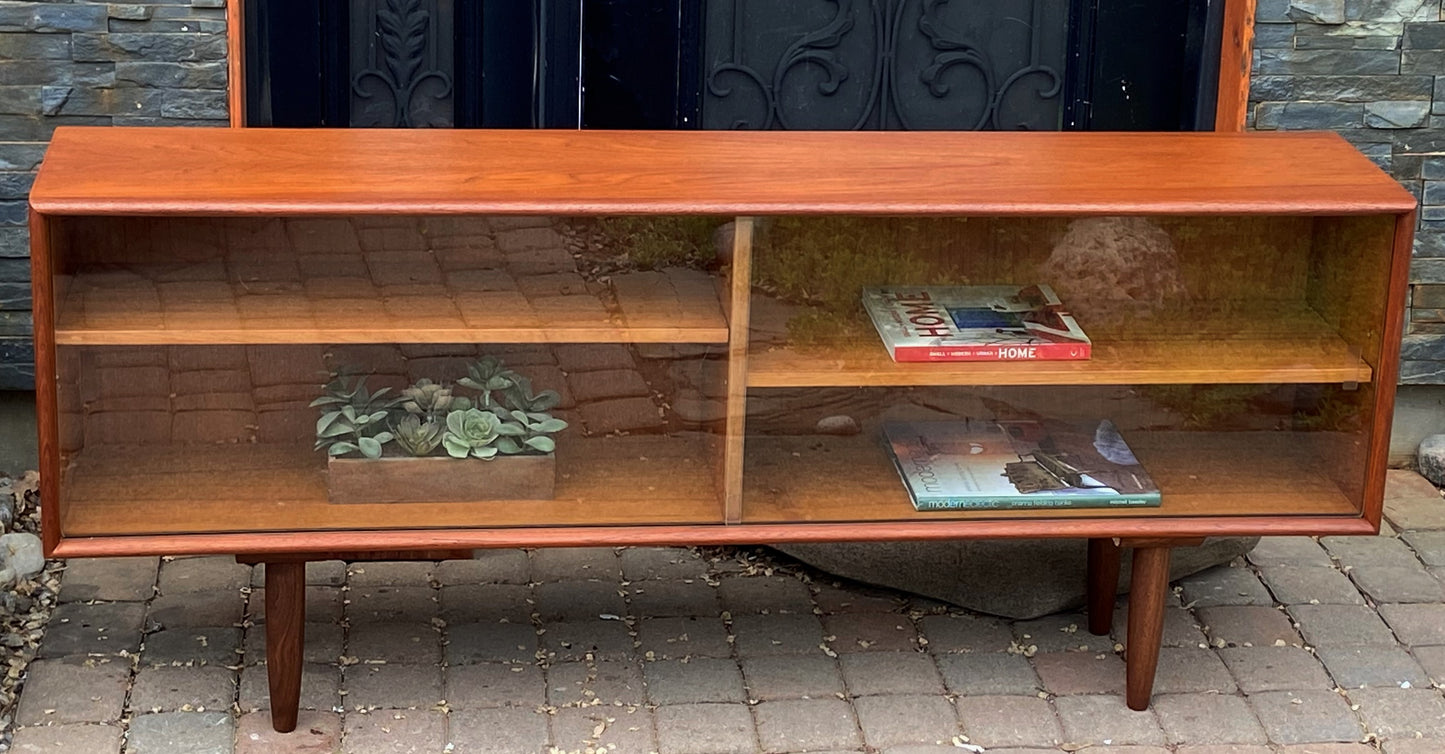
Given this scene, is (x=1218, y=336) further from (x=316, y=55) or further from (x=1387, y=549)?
(x=316, y=55)

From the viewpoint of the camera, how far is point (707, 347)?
3025mm

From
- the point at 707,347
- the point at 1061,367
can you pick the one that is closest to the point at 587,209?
the point at 707,347

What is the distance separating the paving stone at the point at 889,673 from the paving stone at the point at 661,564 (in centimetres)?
52

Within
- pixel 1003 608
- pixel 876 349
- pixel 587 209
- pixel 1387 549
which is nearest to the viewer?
pixel 587 209

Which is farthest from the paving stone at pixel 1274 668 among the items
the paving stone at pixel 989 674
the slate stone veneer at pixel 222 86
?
the slate stone veneer at pixel 222 86

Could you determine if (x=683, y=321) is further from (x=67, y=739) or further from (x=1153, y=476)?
(x=67, y=739)

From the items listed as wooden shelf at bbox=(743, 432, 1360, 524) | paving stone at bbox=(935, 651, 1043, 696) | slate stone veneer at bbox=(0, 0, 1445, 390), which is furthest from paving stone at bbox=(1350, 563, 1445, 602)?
paving stone at bbox=(935, 651, 1043, 696)

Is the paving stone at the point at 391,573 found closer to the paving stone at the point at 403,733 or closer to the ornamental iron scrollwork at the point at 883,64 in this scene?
the paving stone at the point at 403,733

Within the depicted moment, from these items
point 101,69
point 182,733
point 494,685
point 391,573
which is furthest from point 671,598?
point 101,69

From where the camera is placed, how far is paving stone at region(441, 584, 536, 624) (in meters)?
3.69

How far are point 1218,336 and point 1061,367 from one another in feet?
1.08

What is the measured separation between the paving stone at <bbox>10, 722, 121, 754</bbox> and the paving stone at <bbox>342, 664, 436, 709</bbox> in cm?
45

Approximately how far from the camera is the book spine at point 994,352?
3084 mm

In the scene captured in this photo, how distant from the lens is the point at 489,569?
391 centimetres
